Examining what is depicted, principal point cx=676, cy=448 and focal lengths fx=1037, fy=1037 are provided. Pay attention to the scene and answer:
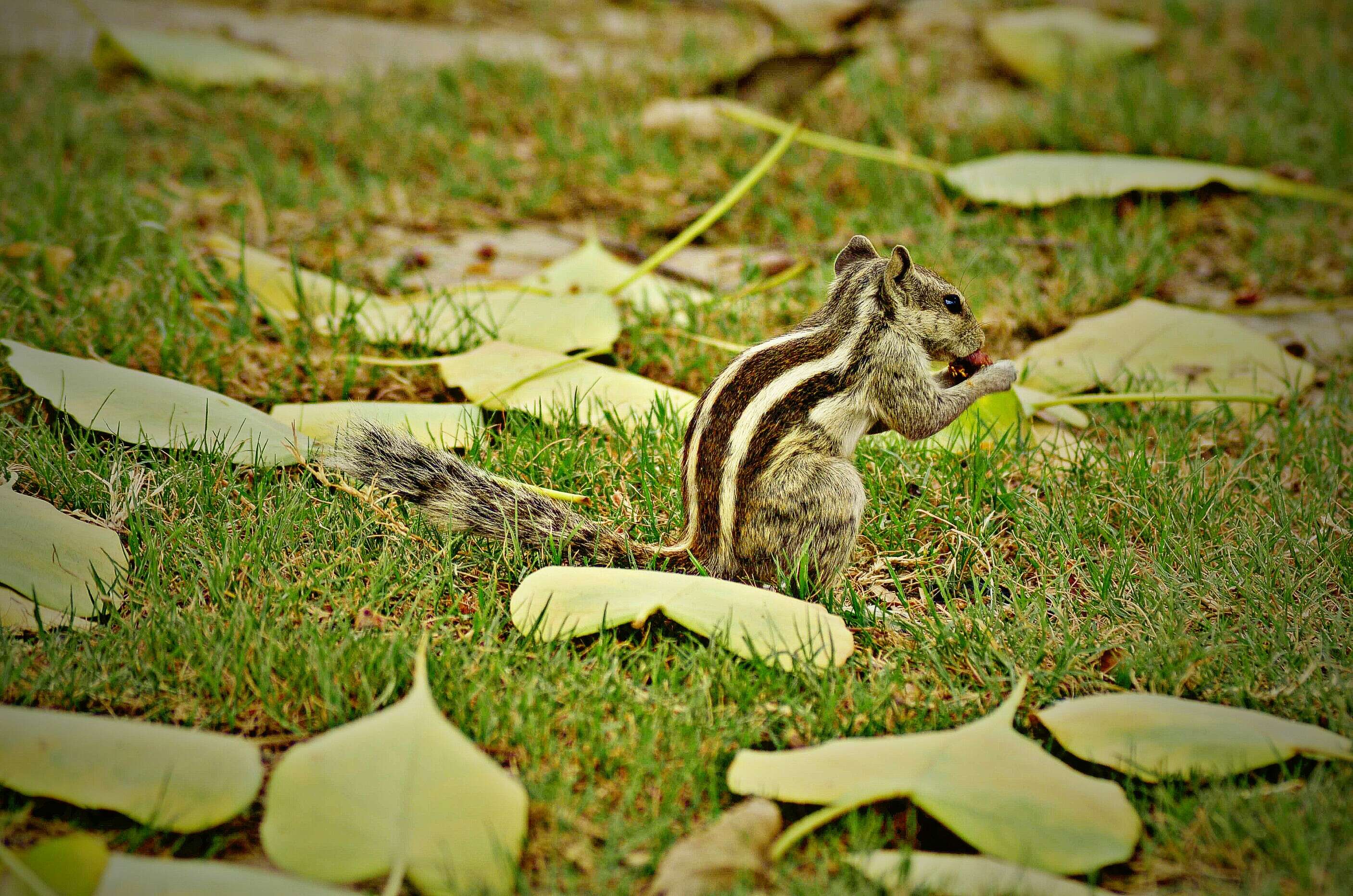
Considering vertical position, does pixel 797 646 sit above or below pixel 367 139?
below

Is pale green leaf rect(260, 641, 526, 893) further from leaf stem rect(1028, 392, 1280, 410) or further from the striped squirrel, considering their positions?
leaf stem rect(1028, 392, 1280, 410)

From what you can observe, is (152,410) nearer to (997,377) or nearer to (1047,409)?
(997,377)

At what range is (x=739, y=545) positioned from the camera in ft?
7.71

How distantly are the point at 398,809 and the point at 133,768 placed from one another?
0.46 metres

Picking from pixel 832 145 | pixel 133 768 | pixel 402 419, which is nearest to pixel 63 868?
pixel 133 768

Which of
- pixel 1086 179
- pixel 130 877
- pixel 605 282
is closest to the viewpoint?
pixel 130 877

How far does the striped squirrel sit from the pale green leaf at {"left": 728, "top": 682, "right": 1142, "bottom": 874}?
0.62 m

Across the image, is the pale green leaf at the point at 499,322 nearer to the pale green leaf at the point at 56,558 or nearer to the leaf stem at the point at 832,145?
the leaf stem at the point at 832,145

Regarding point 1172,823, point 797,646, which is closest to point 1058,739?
point 1172,823

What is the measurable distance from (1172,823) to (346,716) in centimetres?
147

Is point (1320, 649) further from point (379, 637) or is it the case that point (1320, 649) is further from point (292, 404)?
point (292, 404)

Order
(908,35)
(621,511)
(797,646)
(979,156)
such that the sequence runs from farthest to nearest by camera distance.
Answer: (908,35), (979,156), (621,511), (797,646)

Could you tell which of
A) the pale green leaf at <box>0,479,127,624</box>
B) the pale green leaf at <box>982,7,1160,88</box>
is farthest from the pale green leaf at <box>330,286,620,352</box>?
the pale green leaf at <box>982,7,1160,88</box>

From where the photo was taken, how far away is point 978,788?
1.70m
